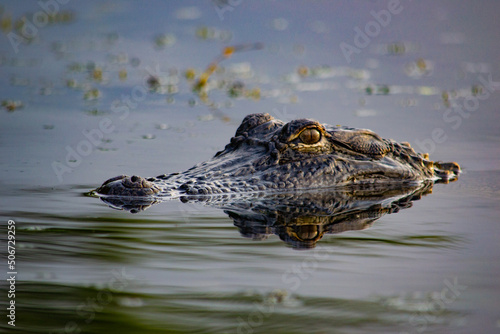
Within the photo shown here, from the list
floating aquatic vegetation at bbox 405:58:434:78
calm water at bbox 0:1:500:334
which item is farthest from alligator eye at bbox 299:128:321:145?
floating aquatic vegetation at bbox 405:58:434:78

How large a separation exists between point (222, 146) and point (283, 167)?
2681 mm

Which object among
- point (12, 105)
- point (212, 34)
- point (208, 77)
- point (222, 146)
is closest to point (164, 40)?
point (212, 34)

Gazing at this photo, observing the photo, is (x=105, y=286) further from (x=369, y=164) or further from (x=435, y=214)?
(x=369, y=164)

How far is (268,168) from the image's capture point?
282 inches

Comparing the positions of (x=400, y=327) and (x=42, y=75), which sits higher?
(x=42, y=75)

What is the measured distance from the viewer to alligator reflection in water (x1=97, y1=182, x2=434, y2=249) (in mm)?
5672

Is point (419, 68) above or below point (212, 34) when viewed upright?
below

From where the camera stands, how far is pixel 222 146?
32.0 feet

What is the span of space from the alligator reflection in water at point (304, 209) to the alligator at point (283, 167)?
0.29 feet

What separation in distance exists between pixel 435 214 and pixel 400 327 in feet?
9.69

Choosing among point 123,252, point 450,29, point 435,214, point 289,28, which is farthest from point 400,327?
point 450,29

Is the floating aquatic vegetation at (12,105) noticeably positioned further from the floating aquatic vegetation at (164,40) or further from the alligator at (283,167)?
the floating aquatic vegetation at (164,40)

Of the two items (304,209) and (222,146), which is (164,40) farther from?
(304,209)

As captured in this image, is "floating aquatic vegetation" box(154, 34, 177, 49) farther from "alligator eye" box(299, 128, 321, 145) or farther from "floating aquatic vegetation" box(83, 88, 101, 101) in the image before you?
"alligator eye" box(299, 128, 321, 145)
